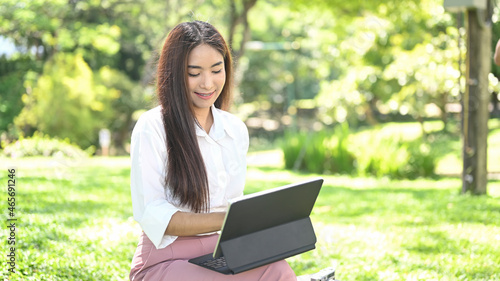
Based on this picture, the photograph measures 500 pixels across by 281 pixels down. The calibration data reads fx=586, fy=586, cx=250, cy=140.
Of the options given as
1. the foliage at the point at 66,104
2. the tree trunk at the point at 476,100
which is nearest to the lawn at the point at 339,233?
the tree trunk at the point at 476,100

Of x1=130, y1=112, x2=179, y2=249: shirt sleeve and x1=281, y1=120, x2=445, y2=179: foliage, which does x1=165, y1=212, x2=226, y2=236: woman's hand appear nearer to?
x1=130, y1=112, x2=179, y2=249: shirt sleeve

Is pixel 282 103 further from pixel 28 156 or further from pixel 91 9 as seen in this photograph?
pixel 28 156

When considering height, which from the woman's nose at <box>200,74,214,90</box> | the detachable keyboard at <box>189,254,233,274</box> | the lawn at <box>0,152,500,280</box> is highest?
the woman's nose at <box>200,74,214,90</box>

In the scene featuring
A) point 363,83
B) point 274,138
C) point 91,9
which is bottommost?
point 274,138

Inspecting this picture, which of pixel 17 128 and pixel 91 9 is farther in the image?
pixel 91 9

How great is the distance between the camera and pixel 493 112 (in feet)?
63.3

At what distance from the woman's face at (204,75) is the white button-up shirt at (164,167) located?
0.38ft

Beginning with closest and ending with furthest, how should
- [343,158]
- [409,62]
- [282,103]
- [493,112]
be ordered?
[343,158] → [409,62] → [493,112] → [282,103]

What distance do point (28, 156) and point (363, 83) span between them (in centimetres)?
878

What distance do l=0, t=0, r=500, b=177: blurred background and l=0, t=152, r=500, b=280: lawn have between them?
2123 millimetres

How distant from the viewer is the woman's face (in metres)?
2.32

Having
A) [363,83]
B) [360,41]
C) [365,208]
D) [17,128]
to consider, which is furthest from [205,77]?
[17,128]

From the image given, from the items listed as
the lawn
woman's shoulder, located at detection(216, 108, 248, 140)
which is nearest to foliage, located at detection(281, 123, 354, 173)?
the lawn

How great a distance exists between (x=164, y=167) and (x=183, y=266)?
377 millimetres
